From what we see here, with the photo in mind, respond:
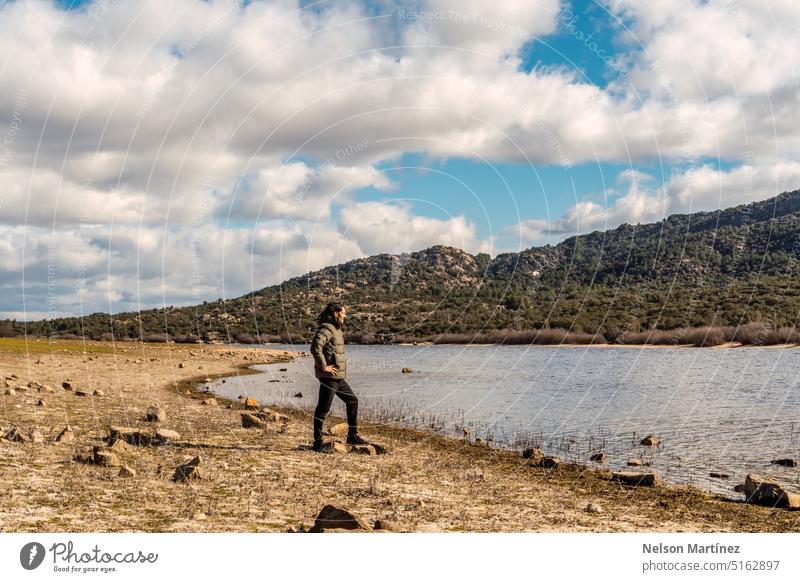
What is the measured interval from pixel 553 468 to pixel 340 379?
Result: 5502mm

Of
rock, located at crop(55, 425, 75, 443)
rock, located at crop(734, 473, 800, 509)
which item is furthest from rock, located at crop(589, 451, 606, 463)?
rock, located at crop(55, 425, 75, 443)

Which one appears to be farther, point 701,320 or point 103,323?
point 103,323

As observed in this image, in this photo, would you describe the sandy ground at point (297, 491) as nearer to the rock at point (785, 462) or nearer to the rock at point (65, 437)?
the rock at point (65, 437)

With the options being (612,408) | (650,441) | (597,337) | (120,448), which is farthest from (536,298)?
(120,448)

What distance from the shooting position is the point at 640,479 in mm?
14633

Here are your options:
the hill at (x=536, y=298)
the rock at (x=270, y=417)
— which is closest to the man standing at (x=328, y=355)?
the rock at (x=270, y=417)

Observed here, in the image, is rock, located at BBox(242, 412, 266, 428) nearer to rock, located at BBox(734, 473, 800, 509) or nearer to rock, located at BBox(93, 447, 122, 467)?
rock, located at BBox(93, 447, 122, 467)

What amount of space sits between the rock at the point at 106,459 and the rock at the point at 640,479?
33.6 ft

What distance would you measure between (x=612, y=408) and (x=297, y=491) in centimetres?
2184

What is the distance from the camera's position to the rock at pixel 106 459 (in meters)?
12.4

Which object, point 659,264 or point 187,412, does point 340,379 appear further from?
point 659,264

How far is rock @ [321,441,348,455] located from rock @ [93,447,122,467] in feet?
16.6
